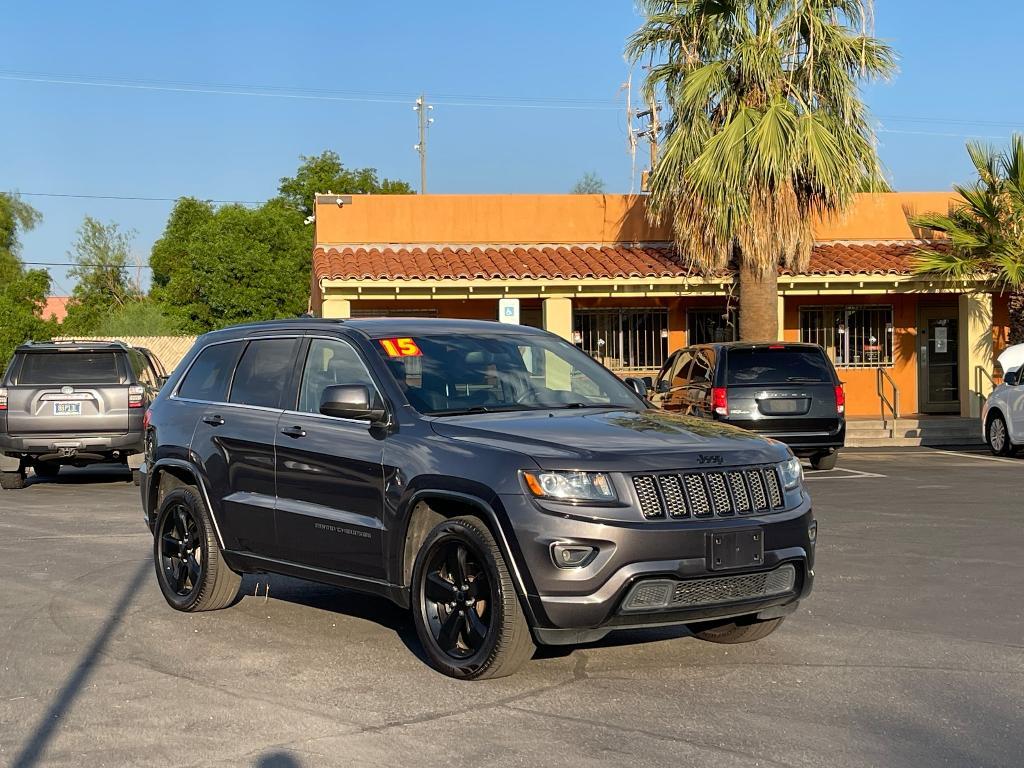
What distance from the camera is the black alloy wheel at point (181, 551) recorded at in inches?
329

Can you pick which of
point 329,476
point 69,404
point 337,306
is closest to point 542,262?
point 337,306

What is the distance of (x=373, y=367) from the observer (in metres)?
7.31

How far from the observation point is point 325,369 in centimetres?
774

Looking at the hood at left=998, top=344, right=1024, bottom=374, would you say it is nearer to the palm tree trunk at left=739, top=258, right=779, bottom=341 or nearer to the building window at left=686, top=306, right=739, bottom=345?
the palm tree trunk at left=739, top=258, right=779, bottom=341

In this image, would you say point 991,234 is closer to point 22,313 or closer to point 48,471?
point 48,471

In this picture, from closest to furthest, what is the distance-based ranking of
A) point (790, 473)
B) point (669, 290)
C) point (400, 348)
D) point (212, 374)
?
point (790, 473), point (400, 348), point (212, 374), point (669, 290)

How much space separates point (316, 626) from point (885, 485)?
9.79 metres

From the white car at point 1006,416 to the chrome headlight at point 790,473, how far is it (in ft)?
46.4

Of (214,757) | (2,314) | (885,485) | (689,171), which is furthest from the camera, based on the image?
(2,314)

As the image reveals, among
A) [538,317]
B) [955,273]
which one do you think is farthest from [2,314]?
[955,273]

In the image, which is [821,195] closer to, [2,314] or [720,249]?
[720,249]

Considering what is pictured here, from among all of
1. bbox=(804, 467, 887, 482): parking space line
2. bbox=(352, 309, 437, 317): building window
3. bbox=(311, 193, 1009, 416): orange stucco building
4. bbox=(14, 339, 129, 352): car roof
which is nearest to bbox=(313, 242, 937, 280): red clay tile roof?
bbox=(311, 193, 1009, 416): orange stucco building

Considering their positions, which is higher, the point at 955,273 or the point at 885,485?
the point at 955,273

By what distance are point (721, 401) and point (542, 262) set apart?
29.6 feet
